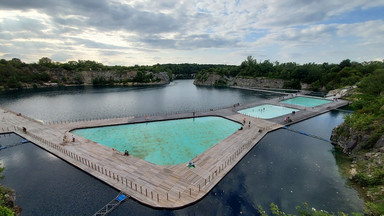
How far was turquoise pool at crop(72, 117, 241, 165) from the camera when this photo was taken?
25672 mm

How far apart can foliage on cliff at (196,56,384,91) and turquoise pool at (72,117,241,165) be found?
82685mm

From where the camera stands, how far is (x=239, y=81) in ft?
434

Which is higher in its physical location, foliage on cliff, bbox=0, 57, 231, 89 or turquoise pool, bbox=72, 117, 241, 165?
foliage on cliff, bbox=0, 57, 231, 89

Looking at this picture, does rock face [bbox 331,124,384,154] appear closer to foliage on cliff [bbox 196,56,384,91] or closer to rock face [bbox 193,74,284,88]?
foliage on cliff [bbox 196,56,384,91]

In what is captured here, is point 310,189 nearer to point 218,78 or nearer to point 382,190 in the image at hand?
point 382,190

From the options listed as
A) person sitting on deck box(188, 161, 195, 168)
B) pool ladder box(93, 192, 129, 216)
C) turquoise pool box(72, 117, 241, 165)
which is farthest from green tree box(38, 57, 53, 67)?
person sitting on deck box(188, 161, 195, 168)

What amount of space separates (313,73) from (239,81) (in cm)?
4550

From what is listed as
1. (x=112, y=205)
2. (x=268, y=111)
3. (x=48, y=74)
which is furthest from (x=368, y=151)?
(x=48, y=74)

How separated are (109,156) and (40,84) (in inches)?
5237

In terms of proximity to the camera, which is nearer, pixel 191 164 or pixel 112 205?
pixel 112 205

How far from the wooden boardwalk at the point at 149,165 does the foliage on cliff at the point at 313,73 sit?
8266 cm

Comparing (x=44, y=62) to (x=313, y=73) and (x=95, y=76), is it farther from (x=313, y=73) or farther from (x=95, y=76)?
(x=313, y=73)

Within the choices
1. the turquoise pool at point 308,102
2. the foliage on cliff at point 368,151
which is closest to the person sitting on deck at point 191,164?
the foliage on cliff at point 368,151

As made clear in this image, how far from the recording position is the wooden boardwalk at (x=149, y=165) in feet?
57.7
